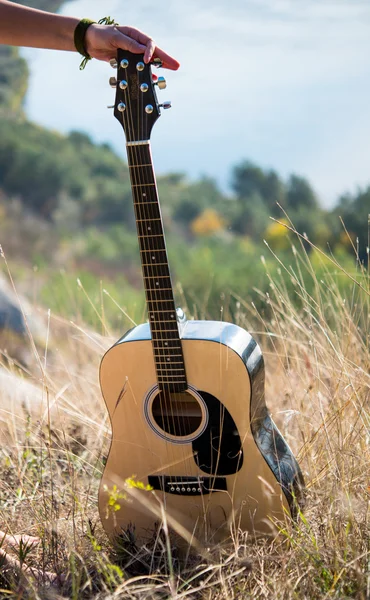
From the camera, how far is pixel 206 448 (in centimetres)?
161

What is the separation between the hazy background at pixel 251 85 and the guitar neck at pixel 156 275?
3.37 meters

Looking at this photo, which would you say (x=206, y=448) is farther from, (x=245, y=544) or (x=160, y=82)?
(x=160, y=82)

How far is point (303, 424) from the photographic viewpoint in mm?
1769

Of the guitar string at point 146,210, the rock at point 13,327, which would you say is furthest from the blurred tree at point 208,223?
the guitar string at point 146,210

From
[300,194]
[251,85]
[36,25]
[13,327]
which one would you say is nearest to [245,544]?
[36,25]

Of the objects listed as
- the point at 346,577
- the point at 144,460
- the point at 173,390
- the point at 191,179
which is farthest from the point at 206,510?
the point at 191,179

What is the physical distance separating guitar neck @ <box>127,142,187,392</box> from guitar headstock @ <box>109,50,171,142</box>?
48 millimetres

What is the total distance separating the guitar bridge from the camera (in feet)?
5.26

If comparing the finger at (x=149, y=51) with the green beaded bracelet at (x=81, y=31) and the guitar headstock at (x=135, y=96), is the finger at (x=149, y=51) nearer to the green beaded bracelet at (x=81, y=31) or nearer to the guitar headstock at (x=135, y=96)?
the guitar headstock at (x=135, y=96)

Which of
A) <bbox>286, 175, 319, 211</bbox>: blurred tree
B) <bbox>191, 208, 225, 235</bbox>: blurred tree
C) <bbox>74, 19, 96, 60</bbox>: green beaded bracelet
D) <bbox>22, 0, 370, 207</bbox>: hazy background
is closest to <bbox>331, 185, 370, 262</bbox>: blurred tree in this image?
<bbox>22, 0, 370, 207</bbox>: hazy background

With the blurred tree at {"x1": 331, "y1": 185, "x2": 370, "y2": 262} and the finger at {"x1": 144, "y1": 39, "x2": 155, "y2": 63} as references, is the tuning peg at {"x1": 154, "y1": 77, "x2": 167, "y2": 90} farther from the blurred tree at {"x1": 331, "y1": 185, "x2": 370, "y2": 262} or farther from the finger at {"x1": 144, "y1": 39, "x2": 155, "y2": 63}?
the blurred tree at {"x1": 331, "y1": 185, "x2": 370, "y2": 262}

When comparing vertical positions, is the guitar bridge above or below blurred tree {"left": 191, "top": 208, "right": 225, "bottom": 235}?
below

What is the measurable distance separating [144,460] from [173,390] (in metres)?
0.21

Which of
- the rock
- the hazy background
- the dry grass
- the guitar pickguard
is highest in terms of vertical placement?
the hazy background
